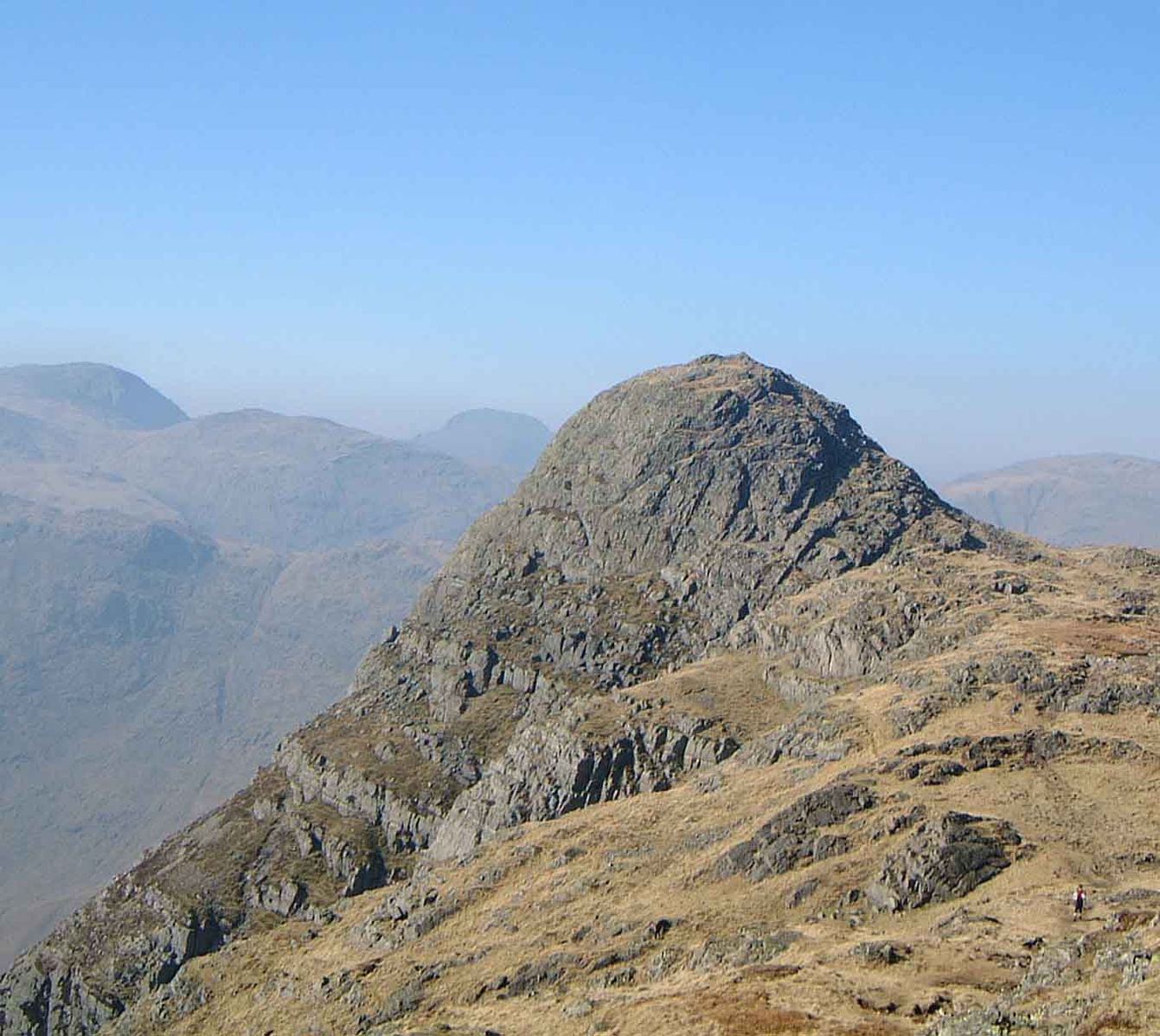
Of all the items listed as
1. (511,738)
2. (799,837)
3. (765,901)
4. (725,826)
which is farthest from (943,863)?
(511,738)

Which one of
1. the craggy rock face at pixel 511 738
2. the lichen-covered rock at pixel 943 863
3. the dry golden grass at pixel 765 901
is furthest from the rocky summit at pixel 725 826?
the craggy rock face at pixel 511 738

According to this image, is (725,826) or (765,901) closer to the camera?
(765,901)

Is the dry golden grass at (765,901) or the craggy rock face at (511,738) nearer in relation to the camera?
the dry golden grass at (765,901)

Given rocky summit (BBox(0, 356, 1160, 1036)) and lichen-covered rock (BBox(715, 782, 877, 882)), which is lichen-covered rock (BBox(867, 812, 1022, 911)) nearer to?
rocky summit (BBox(0, 356, 1160, 1036))

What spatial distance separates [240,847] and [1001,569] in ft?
382

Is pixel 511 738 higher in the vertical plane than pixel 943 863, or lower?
lower

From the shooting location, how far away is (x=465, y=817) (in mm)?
156375

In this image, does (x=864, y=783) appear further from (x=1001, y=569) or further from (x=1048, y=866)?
(x=1001, y=569)

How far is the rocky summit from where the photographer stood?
2977 inches

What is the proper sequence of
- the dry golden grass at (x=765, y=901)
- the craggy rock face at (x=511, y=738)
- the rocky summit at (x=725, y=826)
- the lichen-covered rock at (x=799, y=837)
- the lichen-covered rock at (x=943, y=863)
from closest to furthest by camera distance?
the dry golden grass at (x=765, y=901), the rocky summit at (x=725, y=826), the lichen-covered rock at (x=943, y=863), the lichen-covered rock at (x=799, y=837), the craggy rock face at (x=511, y=738)

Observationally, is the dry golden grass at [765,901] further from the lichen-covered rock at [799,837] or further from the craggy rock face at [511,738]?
the craggy rock face at [511,738]

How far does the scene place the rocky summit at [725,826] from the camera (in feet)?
248

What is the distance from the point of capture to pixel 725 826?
11544 cm

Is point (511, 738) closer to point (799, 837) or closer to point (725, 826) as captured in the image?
point (725, 826)
